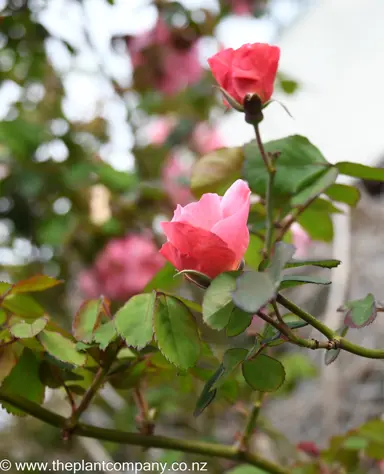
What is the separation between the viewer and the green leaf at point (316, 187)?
353mm

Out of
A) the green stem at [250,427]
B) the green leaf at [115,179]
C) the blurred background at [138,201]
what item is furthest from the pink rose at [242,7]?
the green stem at [250,427]

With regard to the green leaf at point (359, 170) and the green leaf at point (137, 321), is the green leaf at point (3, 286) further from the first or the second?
the green leaf at point (359, 170)

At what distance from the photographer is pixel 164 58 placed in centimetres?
108

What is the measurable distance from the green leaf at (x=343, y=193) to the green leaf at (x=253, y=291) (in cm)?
20

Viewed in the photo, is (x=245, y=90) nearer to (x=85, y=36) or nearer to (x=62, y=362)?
(x=62, y=362)

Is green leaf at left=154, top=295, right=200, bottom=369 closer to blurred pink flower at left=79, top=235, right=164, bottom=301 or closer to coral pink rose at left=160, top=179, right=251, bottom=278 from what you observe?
coral pink rose at left=160, top=179, right=251, bottom=278

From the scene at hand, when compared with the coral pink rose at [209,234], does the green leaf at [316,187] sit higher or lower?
lower

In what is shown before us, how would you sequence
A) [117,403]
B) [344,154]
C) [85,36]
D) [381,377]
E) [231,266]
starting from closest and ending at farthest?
[231,266] → [85,36] → [381,377] → [117,403] → [344,154]

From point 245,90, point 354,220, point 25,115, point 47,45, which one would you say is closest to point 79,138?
point 25,115

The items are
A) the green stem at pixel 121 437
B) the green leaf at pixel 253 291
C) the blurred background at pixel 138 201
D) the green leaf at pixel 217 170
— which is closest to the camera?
the green leaf at pixel 253 291

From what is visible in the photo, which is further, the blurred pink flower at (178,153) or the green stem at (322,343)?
the blurred pink flower at (178,153)

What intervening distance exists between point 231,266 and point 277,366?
6 cm

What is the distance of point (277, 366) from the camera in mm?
274

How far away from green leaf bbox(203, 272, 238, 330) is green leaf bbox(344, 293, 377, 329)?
67mm
